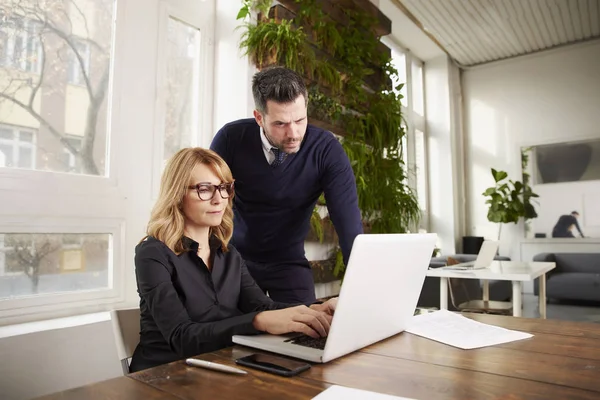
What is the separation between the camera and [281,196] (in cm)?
183

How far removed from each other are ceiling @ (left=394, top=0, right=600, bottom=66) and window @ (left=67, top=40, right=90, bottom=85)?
3969mm

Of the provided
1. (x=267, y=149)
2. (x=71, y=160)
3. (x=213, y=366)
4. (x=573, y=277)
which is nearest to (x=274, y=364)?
(x=213, y=366)

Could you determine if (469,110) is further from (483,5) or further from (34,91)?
(34,91)

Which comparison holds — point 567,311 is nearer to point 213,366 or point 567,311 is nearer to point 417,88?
point 417,88

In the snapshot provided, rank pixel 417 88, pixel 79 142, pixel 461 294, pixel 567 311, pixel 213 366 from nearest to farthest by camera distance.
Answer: pixel 213 366, pixel 79 142, pixel 461 294, pixel 567 311, pixel 417 88

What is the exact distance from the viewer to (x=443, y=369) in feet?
2.68

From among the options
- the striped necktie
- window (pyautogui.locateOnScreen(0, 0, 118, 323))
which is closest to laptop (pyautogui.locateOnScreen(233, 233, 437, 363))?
the striped necktie

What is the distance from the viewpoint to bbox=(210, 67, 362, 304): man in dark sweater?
6.00ft

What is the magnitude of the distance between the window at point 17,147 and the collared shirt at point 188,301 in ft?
2.79

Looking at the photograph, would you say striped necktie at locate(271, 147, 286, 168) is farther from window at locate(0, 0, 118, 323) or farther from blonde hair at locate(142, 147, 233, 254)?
window at locate(0, 0, 118, 323)

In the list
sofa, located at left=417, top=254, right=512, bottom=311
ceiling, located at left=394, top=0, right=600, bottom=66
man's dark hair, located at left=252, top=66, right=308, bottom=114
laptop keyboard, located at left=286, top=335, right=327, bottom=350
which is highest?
ceiling, located at left=394, top=0, right=600, bottom=66

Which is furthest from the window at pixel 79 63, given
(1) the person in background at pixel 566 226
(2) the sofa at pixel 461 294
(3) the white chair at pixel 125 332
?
(1) the person in background at pixel 566 226

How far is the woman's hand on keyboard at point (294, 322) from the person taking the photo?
98 centimetres

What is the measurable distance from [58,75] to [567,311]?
5.44 metres
